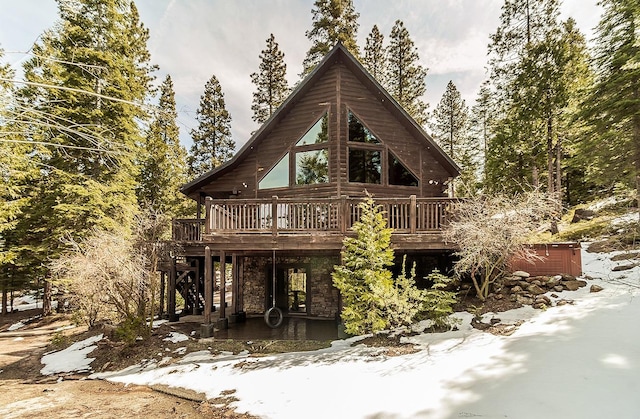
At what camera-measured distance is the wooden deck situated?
8.93 meters

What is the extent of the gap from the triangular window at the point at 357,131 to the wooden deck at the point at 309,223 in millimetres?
3434

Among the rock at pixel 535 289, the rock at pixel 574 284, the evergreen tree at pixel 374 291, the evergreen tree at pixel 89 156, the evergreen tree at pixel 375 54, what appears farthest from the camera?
the evergreen tree at pixel 375 54

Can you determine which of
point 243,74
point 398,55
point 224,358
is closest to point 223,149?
point 243,74

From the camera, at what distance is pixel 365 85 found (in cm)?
1205

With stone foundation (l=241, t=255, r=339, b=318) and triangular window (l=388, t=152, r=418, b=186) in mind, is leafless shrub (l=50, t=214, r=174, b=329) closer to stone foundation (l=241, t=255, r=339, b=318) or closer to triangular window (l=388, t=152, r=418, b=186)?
stone foundation (l=241, t=255, r=339, b=318)

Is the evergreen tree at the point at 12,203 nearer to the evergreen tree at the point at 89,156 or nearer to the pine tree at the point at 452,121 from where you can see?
the evergreen tree at the point at 89,156

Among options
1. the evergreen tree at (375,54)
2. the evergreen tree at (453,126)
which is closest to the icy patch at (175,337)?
the evergreen tree at (375,54)

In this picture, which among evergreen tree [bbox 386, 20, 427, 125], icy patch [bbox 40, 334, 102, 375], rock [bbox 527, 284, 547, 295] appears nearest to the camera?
rock [bbox 527, 284, 547, 295]

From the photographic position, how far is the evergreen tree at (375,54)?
965 inches

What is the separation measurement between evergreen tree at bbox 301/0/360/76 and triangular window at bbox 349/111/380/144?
11677mm

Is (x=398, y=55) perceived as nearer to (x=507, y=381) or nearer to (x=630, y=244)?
(x=630, y=244)

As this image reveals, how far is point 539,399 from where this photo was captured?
4.50m

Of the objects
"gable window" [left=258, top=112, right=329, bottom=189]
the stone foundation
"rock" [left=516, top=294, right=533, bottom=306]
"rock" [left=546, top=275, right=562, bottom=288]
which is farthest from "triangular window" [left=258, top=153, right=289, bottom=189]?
"rock" [left=546, top=275, right=562, bottom=288]

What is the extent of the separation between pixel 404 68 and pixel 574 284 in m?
20.5
